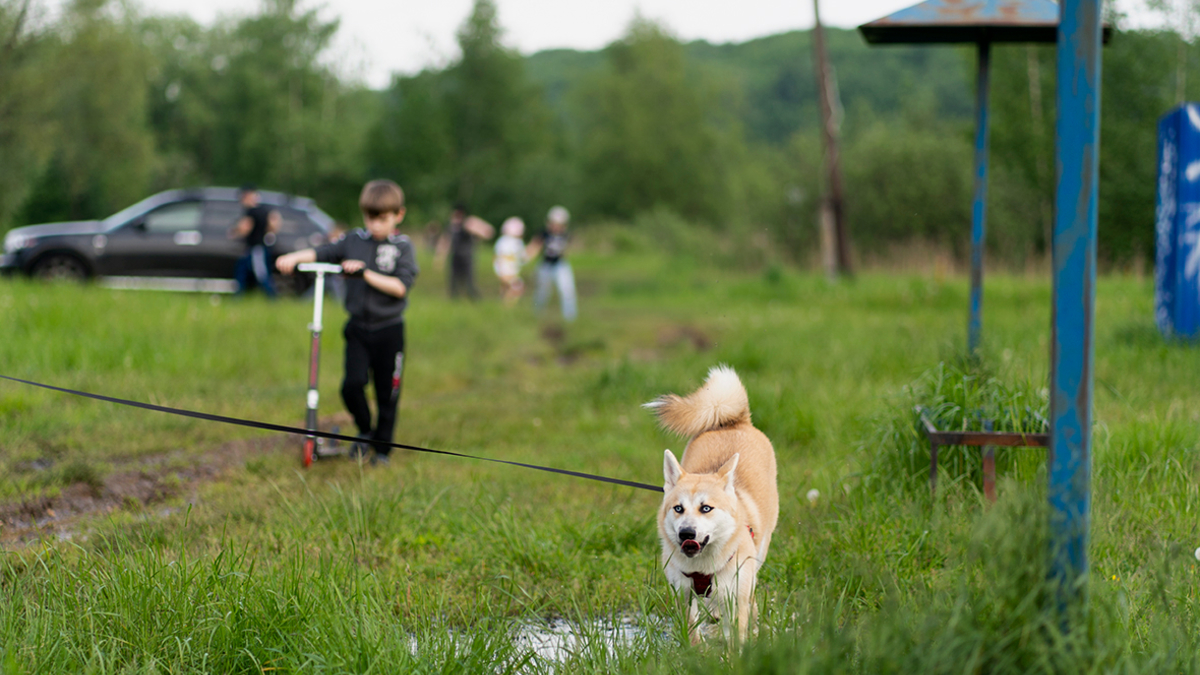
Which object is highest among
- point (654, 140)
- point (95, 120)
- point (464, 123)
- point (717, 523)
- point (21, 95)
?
point (654, 140)

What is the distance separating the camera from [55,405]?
673 centimetres

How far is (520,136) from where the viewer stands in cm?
5106

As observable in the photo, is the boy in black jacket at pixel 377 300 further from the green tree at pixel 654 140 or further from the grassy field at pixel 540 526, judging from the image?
the green tree at pixel 654 140

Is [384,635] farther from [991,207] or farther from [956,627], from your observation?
[991,207]

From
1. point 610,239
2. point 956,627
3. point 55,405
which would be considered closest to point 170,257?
point 55,405

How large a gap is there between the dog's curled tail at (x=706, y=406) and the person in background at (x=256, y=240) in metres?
12.3

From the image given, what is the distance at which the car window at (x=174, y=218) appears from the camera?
1584 centimetres

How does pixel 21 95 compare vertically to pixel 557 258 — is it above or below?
above

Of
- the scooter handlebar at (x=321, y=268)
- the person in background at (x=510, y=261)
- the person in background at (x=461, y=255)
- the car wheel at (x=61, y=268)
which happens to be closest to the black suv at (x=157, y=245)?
the car wheel at (x=61, y=268)

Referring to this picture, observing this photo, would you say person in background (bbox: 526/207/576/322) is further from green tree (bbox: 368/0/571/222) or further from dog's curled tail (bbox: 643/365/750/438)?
green tree (bbox: 368/0/571/222)

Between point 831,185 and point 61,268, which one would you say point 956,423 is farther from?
point 831,185

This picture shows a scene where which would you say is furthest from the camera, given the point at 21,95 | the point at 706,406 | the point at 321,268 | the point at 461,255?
the point at 21,95

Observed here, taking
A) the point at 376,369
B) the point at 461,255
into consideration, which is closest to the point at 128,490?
the point at 376,369

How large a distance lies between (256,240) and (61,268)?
3.54 metres
